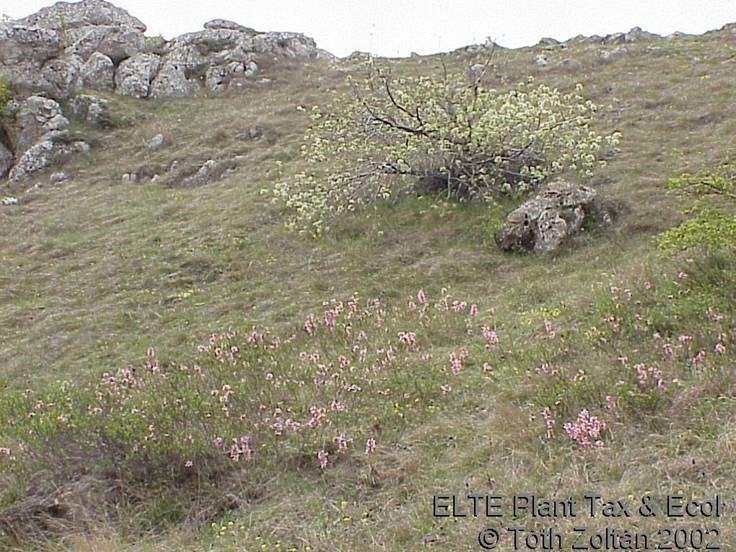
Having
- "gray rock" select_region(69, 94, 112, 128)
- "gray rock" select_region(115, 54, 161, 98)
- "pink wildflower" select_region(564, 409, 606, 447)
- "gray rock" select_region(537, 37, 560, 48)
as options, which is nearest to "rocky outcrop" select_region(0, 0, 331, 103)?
"gray rock" select_region(115, 54, 161, 98)

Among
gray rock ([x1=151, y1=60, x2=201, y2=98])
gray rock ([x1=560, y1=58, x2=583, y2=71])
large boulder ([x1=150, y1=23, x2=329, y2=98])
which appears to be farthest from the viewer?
large boulder ([x1=150, y1=23, x2=329, y2=98])

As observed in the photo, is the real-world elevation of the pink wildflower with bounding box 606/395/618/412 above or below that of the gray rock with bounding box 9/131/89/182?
below

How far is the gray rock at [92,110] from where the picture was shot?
29859 millimetres

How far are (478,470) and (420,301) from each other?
6008 millimetres

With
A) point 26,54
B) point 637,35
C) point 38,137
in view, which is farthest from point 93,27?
point 637,35

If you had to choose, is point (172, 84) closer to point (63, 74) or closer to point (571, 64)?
point (63, 74)

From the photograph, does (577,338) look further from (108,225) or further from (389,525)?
(108,225)

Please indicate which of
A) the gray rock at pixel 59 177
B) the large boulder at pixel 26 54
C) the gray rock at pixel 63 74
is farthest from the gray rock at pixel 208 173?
the large boulder at pixel 26 54

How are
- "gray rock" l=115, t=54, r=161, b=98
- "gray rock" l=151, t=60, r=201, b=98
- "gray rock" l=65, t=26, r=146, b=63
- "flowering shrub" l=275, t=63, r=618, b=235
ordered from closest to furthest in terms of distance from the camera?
"flowering shrub" l=275, t=63, r=618, b=235
"gray rock" l=115, t=54, r=161, b=98
"gray rock" l=151, t=60, r=201, b=98
"gray rock" l=65, t=26, r=146, b=63

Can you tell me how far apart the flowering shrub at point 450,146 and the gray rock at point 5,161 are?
15.8m

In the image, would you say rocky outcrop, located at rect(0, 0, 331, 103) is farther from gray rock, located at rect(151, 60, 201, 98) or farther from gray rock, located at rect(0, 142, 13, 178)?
gray rock, located at rect(0, 142, 13, 178)

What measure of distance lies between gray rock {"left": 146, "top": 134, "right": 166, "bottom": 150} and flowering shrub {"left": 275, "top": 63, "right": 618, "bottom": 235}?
38.9ft

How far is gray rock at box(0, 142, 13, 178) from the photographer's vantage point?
1091 inches

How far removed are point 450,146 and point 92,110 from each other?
752 inches
